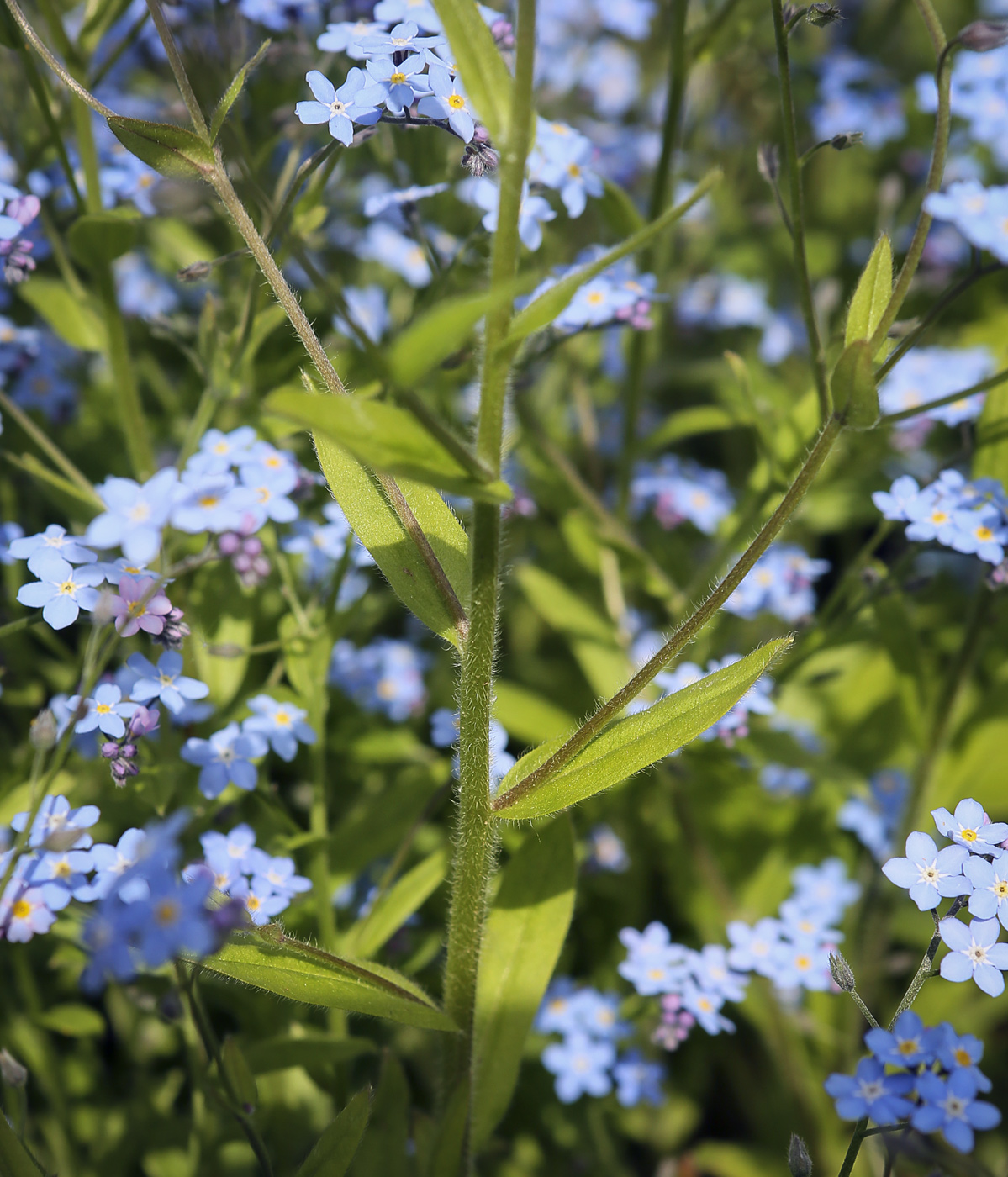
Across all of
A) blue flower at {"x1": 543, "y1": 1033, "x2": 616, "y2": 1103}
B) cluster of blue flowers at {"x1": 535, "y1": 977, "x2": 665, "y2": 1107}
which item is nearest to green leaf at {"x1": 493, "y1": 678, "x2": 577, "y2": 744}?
cluster of blue flowers at {"x1": 535, "y1": 977, "x2": 665, "y2": 1107}

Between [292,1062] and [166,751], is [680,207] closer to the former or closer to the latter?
[166,751]

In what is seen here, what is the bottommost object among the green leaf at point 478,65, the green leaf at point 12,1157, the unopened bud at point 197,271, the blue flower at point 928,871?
the green leaf at point 12,1157

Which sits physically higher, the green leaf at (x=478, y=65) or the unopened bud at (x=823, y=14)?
the unopened bud at (x=823, y=14)

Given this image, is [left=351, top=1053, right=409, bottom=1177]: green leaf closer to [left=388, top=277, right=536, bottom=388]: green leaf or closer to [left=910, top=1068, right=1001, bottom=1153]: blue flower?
[left=910, top=1068, right=1001, bottom=1153]: blue flower

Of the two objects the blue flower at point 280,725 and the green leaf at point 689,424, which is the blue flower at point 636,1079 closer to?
the blue flower at point 280,725


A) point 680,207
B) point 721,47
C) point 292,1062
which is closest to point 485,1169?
point 292,1062

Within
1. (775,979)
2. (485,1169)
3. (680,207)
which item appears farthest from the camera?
(485,1169)

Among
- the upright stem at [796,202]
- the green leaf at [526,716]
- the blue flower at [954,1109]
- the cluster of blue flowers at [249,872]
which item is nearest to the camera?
the blue flower at [954,1109]

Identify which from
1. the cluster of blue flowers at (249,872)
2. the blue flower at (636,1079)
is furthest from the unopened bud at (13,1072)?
the blue flower at (636,1079)
